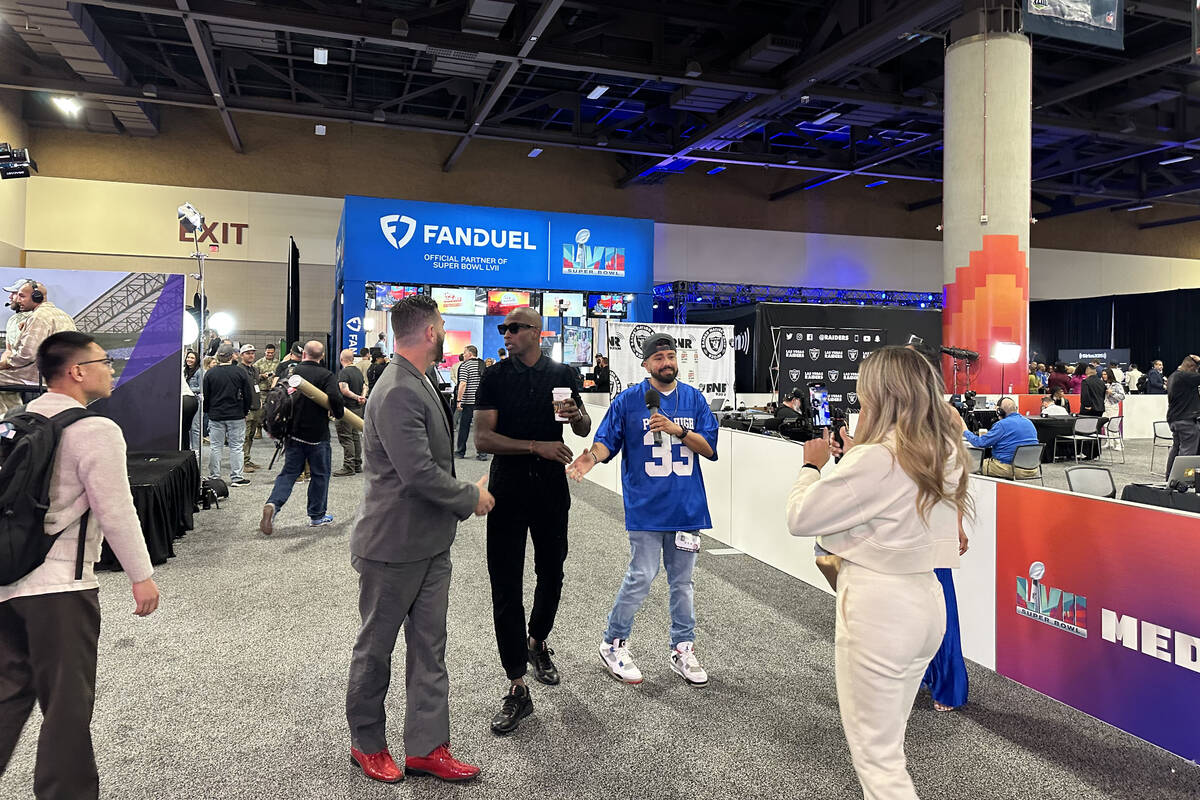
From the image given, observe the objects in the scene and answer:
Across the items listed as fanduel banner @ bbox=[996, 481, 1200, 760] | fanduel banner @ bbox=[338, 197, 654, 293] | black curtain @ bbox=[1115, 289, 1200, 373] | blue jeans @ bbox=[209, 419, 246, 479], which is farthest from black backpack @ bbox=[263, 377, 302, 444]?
black curtain @ bbox=[1115, 289, 1200, 373]

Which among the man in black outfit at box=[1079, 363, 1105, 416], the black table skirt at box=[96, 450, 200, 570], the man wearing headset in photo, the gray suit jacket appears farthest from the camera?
the man in black outfit at box=[1079, 363, 1105, 416]

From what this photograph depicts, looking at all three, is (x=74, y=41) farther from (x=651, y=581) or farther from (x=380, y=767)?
(x=380, y=767)

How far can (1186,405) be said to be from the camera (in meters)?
8.59

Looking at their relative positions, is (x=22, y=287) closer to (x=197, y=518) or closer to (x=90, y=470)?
(x=197, y=518)

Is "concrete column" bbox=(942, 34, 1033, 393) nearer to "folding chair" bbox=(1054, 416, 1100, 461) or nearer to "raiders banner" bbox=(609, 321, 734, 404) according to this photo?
"folding chair" bbox=(1054, 416, 1100, 461)

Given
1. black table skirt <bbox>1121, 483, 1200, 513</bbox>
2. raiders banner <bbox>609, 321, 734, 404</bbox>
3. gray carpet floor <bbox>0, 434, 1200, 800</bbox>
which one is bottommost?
gray carpet floor <bbox>0, 434, 1200, 800</bbox>

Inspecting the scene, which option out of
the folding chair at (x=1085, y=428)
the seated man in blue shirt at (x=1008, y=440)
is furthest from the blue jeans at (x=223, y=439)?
the folding chair at (x=1085, y=428)

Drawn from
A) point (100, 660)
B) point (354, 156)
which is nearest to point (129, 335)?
point (100, 660)

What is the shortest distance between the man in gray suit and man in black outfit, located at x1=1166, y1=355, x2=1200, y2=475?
30.2 feet

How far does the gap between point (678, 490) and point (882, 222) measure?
21.7 meters

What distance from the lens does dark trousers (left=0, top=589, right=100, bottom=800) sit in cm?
203

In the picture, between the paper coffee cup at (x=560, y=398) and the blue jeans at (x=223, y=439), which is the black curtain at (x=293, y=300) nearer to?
the blue jeans at (x=223, y=439)

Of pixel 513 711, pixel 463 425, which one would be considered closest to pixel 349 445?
pixel 463 425

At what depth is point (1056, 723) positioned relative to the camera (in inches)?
120
